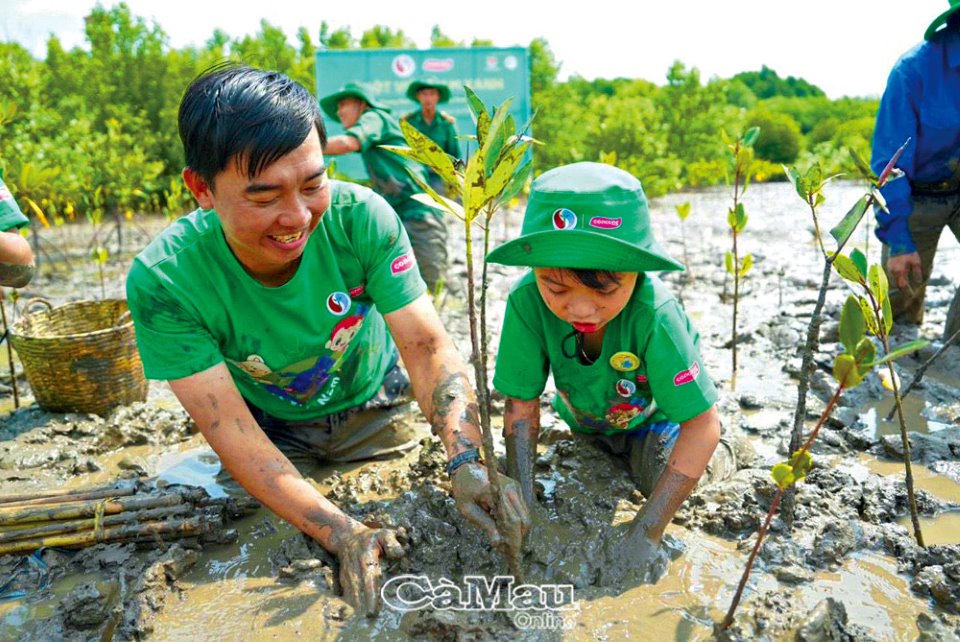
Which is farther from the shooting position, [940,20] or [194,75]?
[194,75]

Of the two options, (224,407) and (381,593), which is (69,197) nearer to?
(224,407)

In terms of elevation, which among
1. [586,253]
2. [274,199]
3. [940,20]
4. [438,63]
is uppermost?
[438,63]

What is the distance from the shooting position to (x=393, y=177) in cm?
543

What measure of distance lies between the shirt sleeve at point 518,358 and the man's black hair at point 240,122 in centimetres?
82

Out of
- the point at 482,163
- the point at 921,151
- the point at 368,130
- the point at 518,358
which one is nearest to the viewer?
the point at 482,163

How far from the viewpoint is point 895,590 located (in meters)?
1.97

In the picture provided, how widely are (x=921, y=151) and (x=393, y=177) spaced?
11.0ft

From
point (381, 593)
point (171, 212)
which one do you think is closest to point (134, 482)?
point (381, 593)

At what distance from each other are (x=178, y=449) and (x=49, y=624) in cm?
128

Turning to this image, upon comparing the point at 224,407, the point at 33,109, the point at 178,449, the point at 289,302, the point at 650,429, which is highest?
the point at 33,109

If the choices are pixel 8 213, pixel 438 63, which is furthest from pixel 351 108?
pixel 438 63

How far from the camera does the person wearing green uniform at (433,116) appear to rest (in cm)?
601

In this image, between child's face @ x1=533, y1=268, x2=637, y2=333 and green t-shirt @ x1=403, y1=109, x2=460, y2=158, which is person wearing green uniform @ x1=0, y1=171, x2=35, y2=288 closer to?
child's face @ x1=533, y1=268, x2=637, y2=333

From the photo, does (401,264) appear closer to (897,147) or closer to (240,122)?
(240,122)
